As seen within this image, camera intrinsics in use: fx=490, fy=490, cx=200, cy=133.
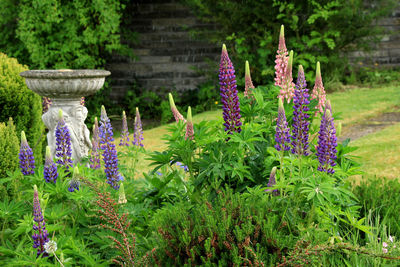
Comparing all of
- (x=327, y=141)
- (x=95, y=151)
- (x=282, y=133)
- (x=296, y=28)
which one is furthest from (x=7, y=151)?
(x=296, y=28)

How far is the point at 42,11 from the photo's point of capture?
10.9 m

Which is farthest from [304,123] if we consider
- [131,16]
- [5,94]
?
[131,16]

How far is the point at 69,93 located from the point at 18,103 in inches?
44.7

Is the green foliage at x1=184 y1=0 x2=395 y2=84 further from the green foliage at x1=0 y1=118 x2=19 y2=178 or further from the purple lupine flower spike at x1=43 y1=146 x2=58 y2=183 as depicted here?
the purple lupine flower spike at x1=43 y1=146 x2=58 y2=183

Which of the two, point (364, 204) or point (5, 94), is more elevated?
point (5, 94)

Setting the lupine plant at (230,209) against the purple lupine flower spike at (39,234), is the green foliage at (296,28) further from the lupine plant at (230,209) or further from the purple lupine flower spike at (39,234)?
the purple lupine flower spike at (39,234)

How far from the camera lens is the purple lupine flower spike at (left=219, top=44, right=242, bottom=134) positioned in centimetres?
323

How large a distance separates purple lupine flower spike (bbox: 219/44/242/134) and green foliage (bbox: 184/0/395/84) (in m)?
7.31

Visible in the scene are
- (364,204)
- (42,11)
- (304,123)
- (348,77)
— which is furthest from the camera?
(348,77)

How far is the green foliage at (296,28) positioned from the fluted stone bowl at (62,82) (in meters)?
5.83

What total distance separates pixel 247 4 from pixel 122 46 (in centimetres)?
327

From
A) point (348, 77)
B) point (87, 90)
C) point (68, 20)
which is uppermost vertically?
point (68, 20)

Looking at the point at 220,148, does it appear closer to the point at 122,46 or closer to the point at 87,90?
the point at 87,90

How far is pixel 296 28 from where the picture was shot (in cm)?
1078
